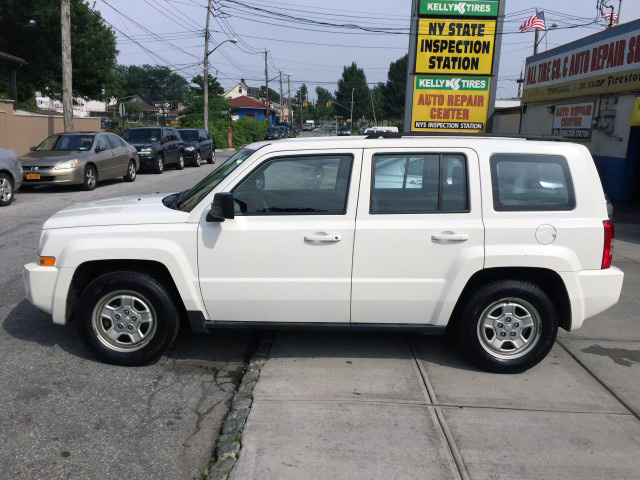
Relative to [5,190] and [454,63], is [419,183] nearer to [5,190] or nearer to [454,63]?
[454,63]

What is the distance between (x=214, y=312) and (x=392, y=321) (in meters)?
1.34

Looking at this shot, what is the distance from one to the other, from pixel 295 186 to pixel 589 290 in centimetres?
232

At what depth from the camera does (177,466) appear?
330 centimetres

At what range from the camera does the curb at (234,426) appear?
10.6ft

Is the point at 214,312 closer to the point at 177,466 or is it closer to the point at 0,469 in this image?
the point at 177,466

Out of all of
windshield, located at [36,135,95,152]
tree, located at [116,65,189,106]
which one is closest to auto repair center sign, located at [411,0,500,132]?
windshield, located at [36,135,95,152]

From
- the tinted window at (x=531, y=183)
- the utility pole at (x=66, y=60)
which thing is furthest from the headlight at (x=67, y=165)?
the tinted window at (x=531, y=183)

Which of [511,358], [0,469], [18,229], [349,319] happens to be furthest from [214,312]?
[18,229]

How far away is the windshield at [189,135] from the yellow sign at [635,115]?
59.2ft

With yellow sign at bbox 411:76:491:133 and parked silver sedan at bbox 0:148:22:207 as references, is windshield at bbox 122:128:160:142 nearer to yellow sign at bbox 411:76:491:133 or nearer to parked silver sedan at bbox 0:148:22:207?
parked silver sedan at bbox 0:148:22:207

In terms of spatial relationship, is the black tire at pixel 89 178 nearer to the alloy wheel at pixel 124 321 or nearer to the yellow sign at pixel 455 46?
the yellow sign at pixel 455 46

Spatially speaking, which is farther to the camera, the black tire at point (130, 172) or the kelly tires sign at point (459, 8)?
the black tire at point (130, 172)

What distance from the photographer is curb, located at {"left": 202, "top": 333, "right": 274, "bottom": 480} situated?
3.23 m

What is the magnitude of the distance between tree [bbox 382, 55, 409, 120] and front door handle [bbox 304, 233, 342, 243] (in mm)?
89853
